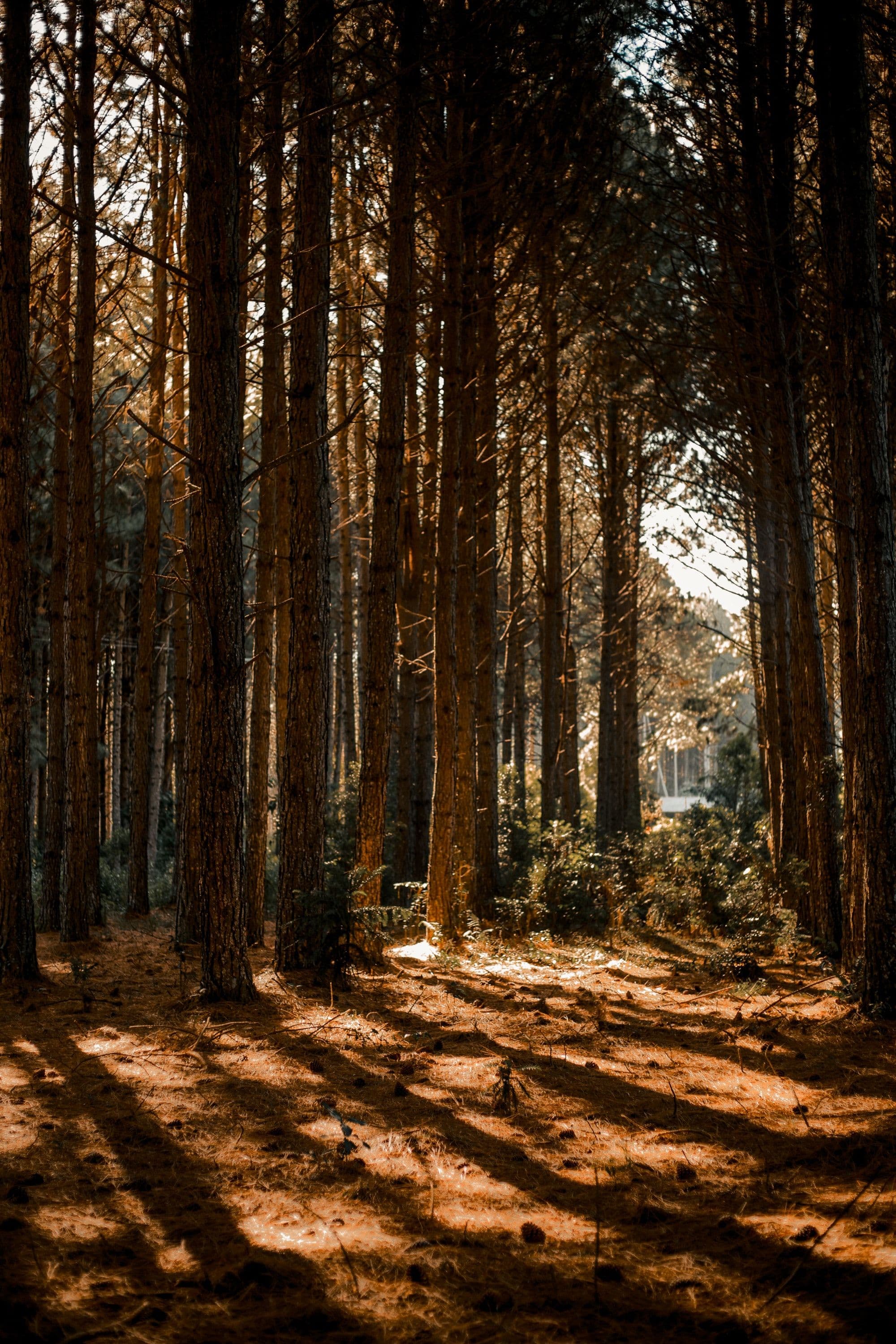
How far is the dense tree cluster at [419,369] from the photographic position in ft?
17.4

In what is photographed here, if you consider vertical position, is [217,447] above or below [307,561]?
above

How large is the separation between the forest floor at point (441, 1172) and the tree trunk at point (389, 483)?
1.83 meters

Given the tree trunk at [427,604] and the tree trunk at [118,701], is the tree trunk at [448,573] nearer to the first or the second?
the tree trunk at [427,604]

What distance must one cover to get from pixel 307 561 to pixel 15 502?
2069mm

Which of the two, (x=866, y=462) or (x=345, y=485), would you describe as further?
(x=345, y=485)

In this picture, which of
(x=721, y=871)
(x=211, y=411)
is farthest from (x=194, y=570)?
(x=721, y=871)

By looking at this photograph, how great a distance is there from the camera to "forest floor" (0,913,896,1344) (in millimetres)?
2205

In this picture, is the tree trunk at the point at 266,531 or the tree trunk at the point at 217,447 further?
the tree trunk at the point at 266,531

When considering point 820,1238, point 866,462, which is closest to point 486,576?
point 866,462

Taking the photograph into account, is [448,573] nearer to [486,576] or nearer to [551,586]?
[486,576]

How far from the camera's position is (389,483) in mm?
7176

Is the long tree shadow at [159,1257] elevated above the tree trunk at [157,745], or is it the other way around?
the tree trunk at [157,745]

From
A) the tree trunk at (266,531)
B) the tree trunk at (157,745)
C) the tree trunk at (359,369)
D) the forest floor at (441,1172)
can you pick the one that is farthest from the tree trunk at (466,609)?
the tree trunk at (157,745)

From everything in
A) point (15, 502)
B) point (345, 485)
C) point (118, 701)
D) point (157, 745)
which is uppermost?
point (345, 485)
